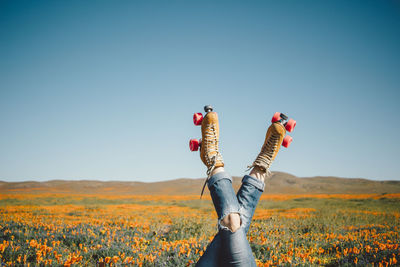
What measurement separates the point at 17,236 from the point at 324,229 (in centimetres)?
951

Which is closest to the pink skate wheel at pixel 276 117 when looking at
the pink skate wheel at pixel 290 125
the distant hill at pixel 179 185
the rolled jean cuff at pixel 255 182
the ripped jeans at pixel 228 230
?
the pink skate wheel at pixel 290 125

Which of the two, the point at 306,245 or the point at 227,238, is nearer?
the point at 227,238

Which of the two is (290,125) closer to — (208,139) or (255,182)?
(255,182)

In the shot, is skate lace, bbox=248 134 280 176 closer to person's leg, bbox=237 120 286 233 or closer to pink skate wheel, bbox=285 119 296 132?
person's leg, bbox=237 120 286 233

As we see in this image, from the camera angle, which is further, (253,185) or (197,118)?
(197,118)

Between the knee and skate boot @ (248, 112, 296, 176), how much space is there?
0.48 m

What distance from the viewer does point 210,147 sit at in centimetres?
205

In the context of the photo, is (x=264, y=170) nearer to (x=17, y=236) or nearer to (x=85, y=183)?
(x=17, y=236)

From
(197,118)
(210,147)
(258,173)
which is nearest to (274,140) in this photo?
(258,173)

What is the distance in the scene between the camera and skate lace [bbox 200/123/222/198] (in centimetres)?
197

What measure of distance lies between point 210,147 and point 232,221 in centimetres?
59

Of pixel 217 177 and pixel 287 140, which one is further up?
pixel 287 140

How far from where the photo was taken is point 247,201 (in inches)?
77.0

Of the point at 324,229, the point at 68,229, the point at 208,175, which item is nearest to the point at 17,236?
the point at 68,229
